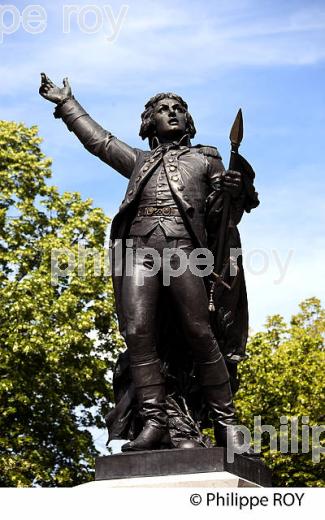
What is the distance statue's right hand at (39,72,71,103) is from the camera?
998 centimetres

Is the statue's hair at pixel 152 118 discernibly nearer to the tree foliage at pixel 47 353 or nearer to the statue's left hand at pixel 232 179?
the statue's left hand at pixel 232 179

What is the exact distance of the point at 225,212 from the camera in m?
9.23

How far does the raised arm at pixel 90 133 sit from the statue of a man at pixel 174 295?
0.04ft

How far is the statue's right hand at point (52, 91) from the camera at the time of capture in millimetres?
9984

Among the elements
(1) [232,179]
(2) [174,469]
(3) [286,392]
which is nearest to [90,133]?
(1) [232,179]

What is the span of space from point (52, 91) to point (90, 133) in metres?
0.63

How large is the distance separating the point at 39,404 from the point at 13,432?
3.03 feet

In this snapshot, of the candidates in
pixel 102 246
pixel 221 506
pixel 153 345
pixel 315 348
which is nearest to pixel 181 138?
pixel 153 345

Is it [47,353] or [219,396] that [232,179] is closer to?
[219,396]

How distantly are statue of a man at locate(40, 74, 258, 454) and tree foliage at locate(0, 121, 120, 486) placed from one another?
12294 millimetres

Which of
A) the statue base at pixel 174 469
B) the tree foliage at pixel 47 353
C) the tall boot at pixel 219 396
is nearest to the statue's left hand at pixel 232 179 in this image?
the tall boot at pixel 219 396

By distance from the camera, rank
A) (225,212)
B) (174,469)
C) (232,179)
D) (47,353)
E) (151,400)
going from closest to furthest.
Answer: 1. (174,469)
2. (151,400)
3. (232,179)
4. (225,212)
5. (47,353)

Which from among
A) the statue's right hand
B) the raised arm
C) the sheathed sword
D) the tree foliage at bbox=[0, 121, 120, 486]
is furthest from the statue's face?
the tree foliage at bbox=[0, 121, 120, 486]

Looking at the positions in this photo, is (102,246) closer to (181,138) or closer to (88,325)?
(88,325)
